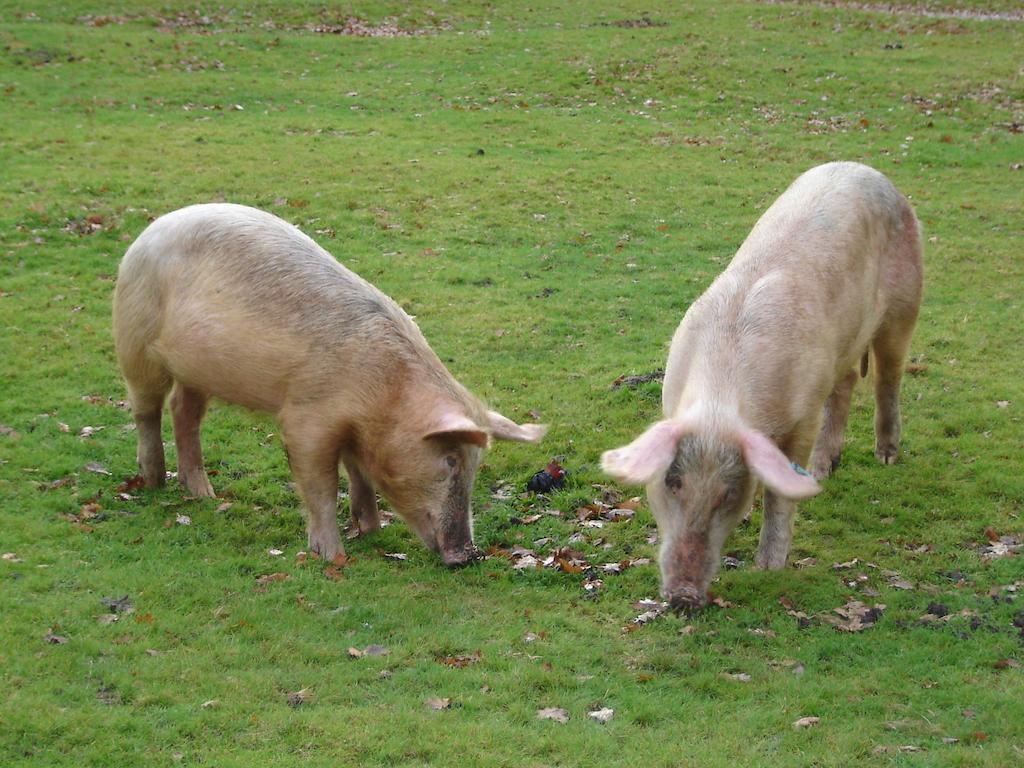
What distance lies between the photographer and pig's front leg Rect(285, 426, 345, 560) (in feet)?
25.8

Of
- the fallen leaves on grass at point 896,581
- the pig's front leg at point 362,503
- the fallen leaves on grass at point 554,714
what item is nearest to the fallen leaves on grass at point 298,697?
the fallen leaves on grass at point 554,714

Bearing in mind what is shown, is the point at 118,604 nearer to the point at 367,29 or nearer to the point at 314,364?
the point at 314,364

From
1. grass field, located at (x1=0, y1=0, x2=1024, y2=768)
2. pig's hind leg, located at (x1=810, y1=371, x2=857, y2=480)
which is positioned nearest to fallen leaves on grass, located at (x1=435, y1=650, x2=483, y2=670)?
grass field, located at (x1=0, y1=0, x2=1024, y2=768)

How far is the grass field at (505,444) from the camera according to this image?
587cm

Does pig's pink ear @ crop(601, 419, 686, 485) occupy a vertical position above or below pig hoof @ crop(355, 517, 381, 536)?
above

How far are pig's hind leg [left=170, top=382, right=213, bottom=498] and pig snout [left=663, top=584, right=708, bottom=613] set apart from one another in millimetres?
4136

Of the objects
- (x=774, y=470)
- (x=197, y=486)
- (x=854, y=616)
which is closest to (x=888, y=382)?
(x=854, y=616)

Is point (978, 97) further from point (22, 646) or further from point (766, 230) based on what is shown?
point (22, 646)

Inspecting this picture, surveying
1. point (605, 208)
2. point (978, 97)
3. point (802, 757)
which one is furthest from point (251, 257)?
point (978, 97)

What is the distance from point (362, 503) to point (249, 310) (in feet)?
5.63

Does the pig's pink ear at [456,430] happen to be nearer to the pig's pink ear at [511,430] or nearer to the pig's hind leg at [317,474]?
the pig's pink ear at [511,430]

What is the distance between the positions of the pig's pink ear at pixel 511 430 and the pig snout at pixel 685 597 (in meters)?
1.79

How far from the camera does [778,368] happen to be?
7188 millimetres

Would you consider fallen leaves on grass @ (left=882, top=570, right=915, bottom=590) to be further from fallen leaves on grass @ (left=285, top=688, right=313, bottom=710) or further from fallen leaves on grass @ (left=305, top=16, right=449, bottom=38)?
fallen leaves on grass @ (left=305, top=16, right=449, bottom=38)
